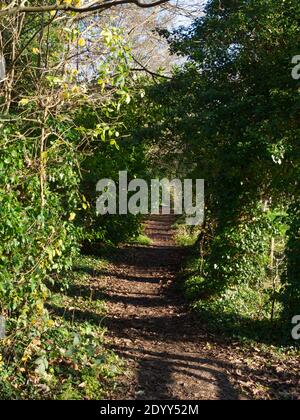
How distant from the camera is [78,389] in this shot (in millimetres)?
5602

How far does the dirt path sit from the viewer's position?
6035 millimetres

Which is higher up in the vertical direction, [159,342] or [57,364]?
[57,364]

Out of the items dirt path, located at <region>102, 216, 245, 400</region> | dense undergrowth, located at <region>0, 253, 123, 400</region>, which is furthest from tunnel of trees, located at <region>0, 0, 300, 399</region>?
dirt path, located at <region>102, 216, 245, 400</region>

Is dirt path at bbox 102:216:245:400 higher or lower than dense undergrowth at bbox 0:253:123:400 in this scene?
lower

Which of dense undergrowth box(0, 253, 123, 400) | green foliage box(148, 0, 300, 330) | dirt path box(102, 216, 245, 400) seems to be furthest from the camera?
green foliage box(148, 0, 300, 330)

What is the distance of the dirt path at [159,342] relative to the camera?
6.04m

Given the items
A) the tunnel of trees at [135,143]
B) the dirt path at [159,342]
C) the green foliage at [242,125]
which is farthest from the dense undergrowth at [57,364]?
the green foliage at [242,125]

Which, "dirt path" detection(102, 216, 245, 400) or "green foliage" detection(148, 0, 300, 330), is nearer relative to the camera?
"dirt path" detection(102, 216, 245, 400)

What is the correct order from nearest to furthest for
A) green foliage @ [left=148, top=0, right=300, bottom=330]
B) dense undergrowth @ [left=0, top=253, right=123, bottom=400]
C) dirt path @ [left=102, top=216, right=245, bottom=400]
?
Answer: 1. dense undergrowth @ [left=0, top=253, right=123, bottom=400]
2. dirt path @ [left=102, top=216, right=245, bottom=400]
3. green foliage @ [left=148, top=0, right=300, bottom=330]

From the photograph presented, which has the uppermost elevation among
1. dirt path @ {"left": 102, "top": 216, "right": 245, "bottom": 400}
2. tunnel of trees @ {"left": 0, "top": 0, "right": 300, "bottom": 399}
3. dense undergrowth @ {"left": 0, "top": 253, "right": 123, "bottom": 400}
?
tunnel of trees @ {"left": 0, "top": 0, "right": 300, "bottom": 399}

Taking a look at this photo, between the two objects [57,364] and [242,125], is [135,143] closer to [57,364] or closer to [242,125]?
[242,125]

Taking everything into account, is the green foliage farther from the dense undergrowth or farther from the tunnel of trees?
the dense undergrowth

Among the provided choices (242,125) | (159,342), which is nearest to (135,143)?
(242,125)

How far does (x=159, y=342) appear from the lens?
26.9ft
